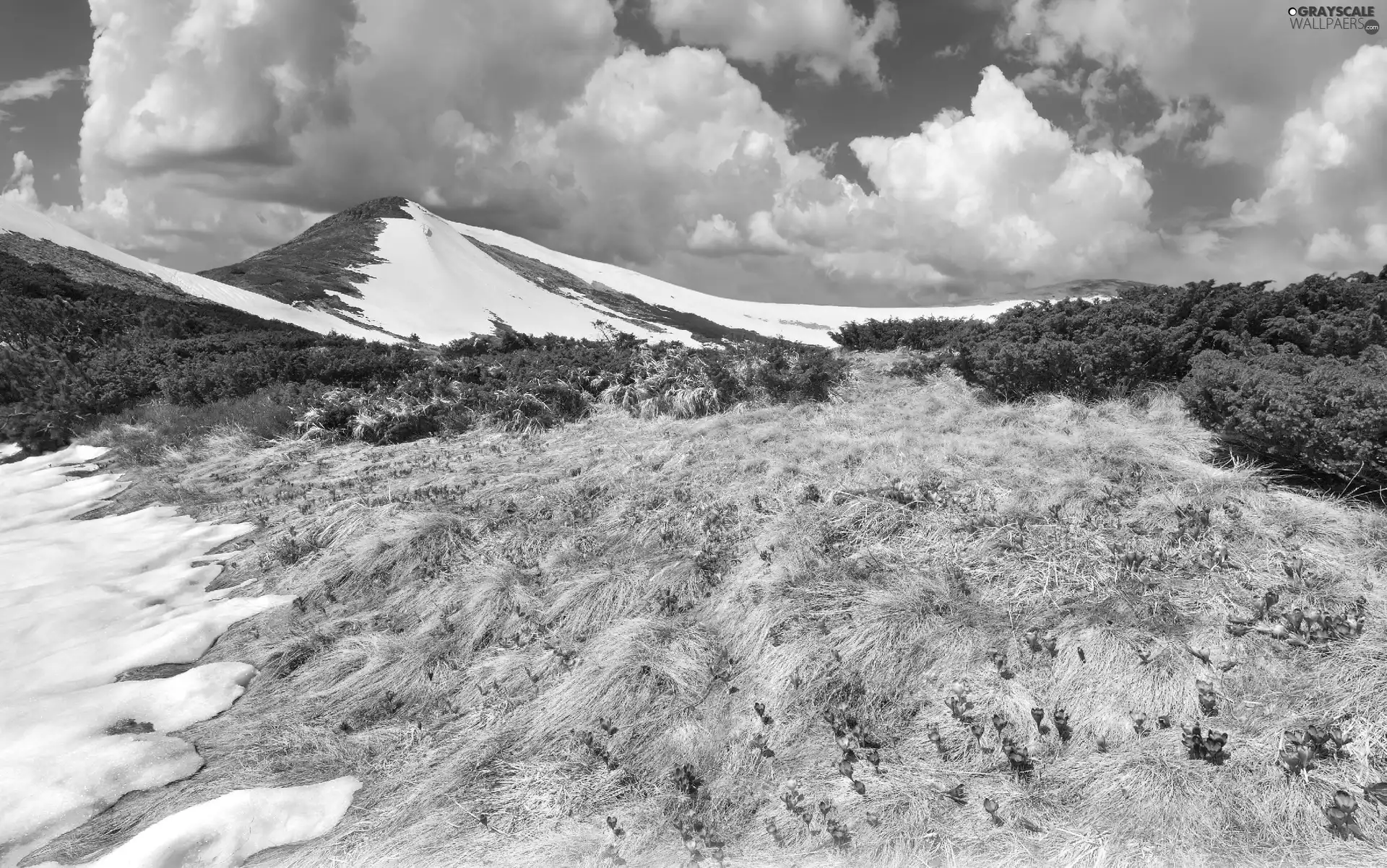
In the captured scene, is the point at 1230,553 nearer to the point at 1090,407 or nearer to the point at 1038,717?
the point at 1038,717

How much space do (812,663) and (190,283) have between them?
92.6ft

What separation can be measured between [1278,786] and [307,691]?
4.66 meters

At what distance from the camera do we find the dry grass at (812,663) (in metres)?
2.65

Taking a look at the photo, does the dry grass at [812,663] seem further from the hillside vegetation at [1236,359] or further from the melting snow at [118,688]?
the hillside vegetation at [1236,359]

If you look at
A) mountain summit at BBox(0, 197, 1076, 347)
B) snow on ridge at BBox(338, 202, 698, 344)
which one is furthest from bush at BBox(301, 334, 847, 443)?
snow on ridge at BBox(338, 202, 698, 344)

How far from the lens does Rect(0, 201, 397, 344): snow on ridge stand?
22.2m

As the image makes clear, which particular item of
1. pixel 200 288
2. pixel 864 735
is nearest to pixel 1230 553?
pixel 864 735

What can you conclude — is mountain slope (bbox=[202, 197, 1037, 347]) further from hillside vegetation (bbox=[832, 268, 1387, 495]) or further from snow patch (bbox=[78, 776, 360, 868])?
snow patch (bbox=[78, 776, 360, 868])

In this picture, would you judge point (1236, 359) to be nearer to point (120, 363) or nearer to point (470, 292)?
point (120, 363)

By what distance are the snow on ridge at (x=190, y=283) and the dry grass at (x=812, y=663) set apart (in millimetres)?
19586

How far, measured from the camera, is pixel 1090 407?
725 centimetres

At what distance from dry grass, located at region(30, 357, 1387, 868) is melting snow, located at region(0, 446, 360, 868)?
0.16 m

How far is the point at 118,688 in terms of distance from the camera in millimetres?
3787

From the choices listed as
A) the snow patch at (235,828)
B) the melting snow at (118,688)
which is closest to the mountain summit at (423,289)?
the melting snow at (118,688)
